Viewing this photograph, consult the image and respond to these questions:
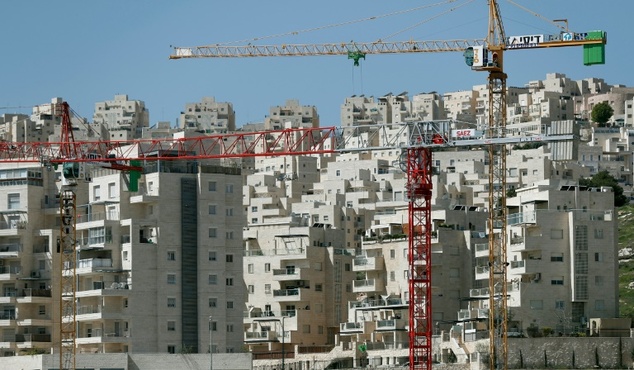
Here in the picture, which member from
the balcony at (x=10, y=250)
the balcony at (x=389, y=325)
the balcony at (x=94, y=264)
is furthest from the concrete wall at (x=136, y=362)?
→ the balcony at (x=389, y=325)

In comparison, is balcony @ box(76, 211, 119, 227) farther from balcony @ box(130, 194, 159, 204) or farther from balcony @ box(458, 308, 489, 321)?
balcony @ box(458, 308, 489, 321)

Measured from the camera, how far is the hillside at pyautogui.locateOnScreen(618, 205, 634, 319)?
150462 mm

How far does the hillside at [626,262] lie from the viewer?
150 m

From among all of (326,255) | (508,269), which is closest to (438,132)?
(508,269)

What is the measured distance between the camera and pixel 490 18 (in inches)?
5241

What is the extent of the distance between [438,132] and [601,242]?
16.4 meters

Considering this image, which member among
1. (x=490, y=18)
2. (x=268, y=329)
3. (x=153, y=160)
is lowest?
(x=268, y=329)

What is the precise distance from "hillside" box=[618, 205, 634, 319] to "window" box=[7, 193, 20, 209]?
49.4 m

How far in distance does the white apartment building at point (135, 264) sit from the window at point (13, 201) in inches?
2.9

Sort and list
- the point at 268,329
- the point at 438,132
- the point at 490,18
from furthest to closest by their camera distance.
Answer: the point at 268,329 → the point at 490,18 → the point at 438,132

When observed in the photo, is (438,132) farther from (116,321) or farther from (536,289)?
(116,321)

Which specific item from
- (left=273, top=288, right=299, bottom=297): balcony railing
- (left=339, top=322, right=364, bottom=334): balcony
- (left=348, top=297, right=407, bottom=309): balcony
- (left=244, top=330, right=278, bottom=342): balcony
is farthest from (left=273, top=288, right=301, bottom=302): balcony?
(left=339, top=322, right=364, bottom=334): balcony

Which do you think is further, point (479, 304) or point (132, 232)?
point (479, 304)

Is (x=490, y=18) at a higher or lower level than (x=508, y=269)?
higher
